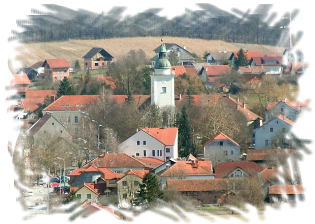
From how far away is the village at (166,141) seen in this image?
56.8 metres

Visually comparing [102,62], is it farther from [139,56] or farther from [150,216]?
[150,216]

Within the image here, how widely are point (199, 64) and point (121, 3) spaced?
1500 inches

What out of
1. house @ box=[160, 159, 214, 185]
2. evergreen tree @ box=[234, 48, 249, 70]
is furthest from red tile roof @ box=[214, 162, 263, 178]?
evergreen tree @ box=[234, 48, 249, 70]

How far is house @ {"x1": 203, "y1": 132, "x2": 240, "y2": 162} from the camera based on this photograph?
6562 cm

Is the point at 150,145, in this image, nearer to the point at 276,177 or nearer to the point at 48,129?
the point at 48,129

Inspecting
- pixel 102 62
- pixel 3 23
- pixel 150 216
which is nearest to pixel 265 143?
pixel 150 216

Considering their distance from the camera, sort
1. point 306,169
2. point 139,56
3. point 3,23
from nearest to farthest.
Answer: point 306,169 < point 139,56 < point 3,23

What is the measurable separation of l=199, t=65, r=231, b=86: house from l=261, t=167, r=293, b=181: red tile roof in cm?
2405

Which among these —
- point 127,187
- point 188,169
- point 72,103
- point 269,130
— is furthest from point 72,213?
point 72,103

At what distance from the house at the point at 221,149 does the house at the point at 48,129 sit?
868 centimetres

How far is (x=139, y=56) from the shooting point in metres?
91.1

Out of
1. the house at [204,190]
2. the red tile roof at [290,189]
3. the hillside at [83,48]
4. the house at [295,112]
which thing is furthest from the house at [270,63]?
the house at [204,190]

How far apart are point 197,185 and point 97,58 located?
46.2m

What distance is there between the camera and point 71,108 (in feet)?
246
